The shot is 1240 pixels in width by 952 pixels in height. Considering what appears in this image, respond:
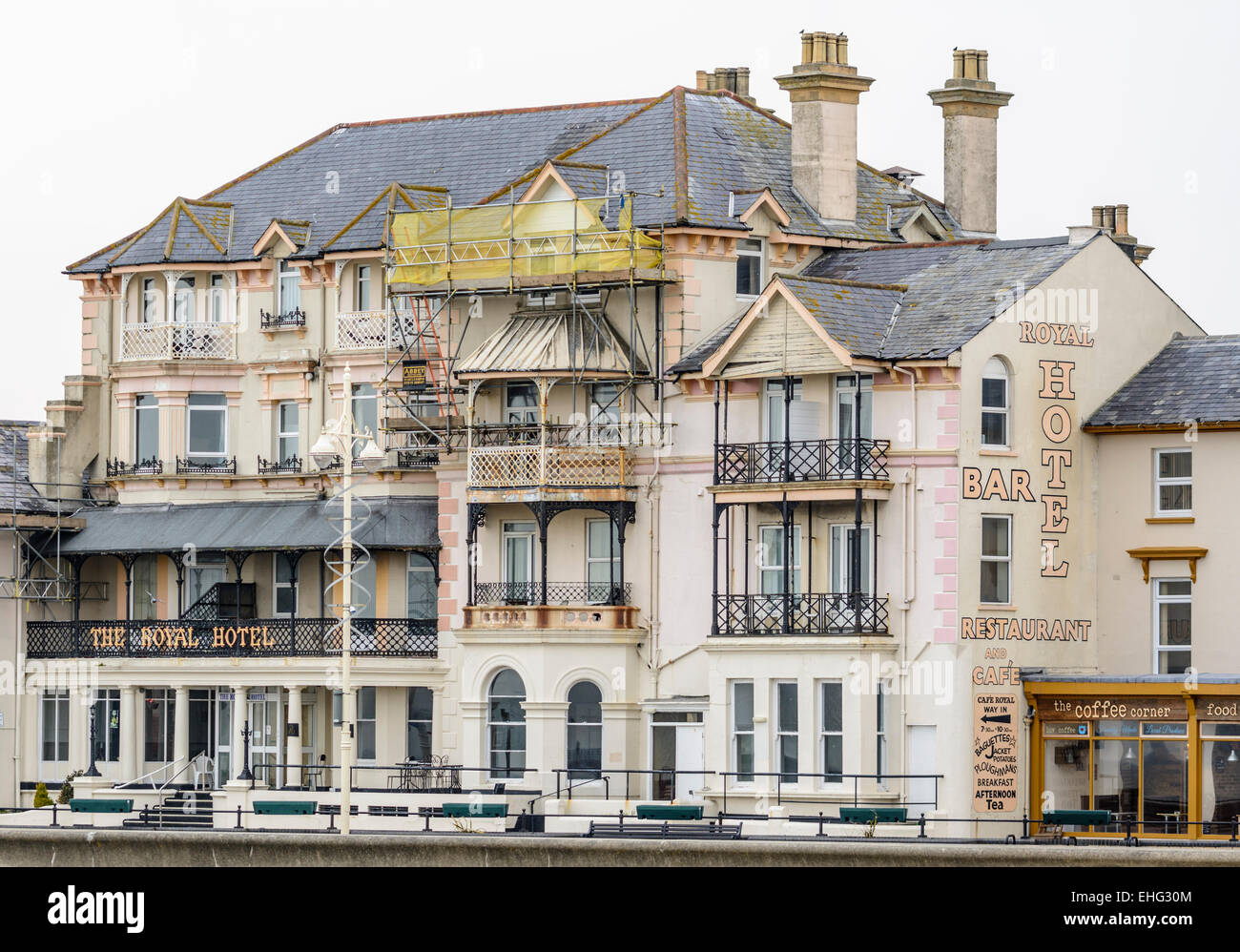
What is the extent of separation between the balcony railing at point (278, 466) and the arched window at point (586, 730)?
10.00m

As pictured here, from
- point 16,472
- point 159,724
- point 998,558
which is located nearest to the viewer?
point 998,558

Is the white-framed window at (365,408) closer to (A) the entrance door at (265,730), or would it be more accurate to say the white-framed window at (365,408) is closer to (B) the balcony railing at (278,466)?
(B) the balcony railing at (278,466)

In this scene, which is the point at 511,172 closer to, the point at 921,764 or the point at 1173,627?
the point at 921,764

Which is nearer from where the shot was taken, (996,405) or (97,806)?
(996,405)

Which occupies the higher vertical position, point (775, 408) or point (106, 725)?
point (775, 408)

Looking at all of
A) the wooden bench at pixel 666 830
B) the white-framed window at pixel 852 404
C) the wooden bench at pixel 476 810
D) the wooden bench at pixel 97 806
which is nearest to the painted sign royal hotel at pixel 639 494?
the white-framed window at pixel 852 404

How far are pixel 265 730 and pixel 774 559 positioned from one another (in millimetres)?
13229

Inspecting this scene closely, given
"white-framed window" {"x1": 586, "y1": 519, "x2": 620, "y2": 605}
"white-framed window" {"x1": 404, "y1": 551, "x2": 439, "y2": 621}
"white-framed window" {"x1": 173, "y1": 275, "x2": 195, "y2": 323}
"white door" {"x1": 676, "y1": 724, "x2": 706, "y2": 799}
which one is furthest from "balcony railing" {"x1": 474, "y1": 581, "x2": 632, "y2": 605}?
"white-framed window" {"x1": 173, "y1": 275, "x2": 195, "y2": 323}

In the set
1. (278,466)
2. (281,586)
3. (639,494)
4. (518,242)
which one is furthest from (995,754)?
(278,466)

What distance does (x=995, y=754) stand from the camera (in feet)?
248

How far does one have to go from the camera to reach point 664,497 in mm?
79938

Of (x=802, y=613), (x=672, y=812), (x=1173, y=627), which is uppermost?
Result: (x=802, y=613)
